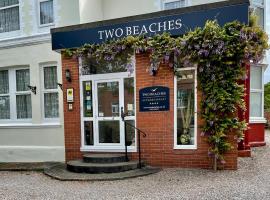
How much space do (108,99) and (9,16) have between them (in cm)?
502

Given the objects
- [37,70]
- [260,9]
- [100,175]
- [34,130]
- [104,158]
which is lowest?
[100,175]

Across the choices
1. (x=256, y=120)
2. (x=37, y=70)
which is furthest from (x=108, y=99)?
(x=256, y=120)

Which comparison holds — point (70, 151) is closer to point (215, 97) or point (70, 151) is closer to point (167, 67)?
point (167, 67)

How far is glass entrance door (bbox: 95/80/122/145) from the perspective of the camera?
26.9 ft

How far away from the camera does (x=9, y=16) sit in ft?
34.1

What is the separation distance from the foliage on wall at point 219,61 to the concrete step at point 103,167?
75.4 inches

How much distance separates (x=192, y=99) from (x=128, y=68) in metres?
1.80

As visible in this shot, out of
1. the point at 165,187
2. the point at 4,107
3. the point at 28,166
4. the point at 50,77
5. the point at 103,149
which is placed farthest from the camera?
the point at 4,107

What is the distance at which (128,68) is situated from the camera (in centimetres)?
781

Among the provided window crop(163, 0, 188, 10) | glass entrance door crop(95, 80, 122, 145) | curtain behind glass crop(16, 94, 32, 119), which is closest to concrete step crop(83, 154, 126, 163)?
glass entrance door crop(95, 80, 122, 145)

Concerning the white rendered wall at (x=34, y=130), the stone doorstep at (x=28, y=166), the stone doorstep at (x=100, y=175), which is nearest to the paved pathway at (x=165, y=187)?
the stone doorstep at (x=100, y=175)

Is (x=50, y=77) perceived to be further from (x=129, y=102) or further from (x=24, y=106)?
(x=129, y=102)

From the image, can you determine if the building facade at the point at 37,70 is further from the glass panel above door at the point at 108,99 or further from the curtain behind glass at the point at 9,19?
the glass panel above door at the point at 108,99

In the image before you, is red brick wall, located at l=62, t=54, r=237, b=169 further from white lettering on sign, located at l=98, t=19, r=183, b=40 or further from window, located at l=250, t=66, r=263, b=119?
window, located at l=250, t=66, r=263, b=119
